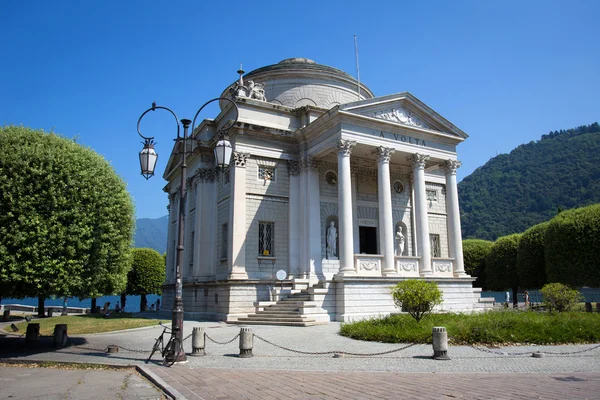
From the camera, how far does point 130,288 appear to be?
164 ft

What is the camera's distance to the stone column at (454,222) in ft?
88.2

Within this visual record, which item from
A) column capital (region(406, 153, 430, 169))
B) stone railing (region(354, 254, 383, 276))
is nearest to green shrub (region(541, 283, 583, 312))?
stone railing (region(354, 254, 383, 276))

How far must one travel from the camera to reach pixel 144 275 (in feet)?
165

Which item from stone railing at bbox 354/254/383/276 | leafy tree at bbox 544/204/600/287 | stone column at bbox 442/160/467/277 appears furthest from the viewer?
leafy tree at bbox 544/204/600/287

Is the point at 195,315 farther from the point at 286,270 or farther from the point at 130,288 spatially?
the point at 130,288

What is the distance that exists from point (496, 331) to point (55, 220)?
1463 cm

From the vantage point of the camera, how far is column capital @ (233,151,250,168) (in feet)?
84.6

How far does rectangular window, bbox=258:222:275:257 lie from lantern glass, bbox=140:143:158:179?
13326 mm

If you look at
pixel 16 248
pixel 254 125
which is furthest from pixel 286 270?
pixel 16 248

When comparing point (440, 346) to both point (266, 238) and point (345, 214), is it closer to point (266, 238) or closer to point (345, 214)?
point (345, 214)

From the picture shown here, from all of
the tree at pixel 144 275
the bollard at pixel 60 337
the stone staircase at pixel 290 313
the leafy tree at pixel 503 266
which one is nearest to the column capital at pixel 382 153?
the stone staircase at pixel 290 313

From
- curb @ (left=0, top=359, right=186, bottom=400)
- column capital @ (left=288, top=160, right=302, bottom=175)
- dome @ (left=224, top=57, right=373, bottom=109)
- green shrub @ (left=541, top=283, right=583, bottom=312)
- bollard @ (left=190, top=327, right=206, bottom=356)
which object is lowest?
curb @ (left=0, top=359, right=186, bottom=400)

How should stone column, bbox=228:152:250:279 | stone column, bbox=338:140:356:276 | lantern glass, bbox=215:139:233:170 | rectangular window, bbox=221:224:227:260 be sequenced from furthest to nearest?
rectangular window, bbox=221:224:227:260 → stone column, bbox=228:152:250:279 → stone column, bbox=338:140:356:276 → lantern glass, bbox=215:139:233:170

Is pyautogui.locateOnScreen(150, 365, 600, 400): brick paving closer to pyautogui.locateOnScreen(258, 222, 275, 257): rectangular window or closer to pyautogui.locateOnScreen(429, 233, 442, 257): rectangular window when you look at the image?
pyautogui.locateOnScreen(258, 222, 275, 257): rectangular window
